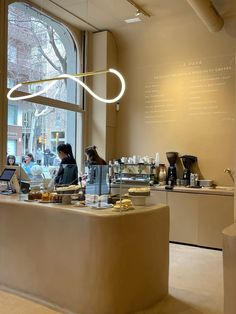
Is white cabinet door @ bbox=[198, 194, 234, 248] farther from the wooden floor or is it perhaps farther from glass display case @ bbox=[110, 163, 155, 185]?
glass display case @ bbox=[110, 163, 155, 185]

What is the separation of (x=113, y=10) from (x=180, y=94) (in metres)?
1.78

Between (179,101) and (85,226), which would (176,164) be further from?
(85,226)

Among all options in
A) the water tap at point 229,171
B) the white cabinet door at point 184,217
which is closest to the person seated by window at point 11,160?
the white cabinet door at point 184,217

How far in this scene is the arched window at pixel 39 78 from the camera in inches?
205

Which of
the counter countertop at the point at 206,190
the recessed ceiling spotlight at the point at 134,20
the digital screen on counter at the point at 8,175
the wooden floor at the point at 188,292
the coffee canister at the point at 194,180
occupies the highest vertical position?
the recessed ceiling spotlight at the point at 134,20

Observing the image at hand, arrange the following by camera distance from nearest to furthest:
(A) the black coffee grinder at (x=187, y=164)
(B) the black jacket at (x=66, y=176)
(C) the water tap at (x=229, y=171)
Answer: (B) the black jacket at (x=66, y=176)
(C) the water tap at (x=229, y=171)
(A) the black coffee grinder at (x=187, y=164)

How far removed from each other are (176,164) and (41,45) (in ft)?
10.1

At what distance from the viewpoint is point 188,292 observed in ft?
11.1

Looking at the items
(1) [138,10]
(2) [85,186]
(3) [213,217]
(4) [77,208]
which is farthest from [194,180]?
(4) [77,208]

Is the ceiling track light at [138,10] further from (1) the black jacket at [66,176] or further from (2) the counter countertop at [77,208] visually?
(2) the counter countertop at [77,208]

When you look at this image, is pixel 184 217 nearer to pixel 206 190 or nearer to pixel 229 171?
pixel 206 190

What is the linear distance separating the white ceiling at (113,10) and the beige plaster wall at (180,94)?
0.30m

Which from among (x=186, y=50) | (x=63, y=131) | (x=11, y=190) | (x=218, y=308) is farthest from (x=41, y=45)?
(x=218, y=308)

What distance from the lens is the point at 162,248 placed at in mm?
3174
